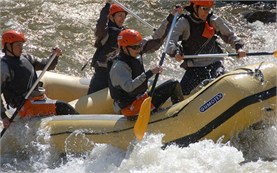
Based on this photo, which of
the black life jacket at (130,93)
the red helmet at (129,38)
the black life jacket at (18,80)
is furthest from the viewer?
the black life jacket at (18,80)

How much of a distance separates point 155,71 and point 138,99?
18.8 inches

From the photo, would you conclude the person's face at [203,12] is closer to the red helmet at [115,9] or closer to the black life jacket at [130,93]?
the black life jacket at [130,93]

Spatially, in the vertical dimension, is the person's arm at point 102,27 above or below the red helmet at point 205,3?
below

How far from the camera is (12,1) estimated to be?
12.5 meters

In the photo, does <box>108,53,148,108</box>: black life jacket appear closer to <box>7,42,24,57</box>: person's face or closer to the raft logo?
the raft logo

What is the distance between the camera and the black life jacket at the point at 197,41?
21.6ft

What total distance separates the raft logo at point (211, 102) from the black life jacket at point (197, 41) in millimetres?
944

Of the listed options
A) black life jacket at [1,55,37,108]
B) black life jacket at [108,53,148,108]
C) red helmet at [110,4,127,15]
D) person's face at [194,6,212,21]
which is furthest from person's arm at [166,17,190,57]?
black life jacket at [1,55,37,108]

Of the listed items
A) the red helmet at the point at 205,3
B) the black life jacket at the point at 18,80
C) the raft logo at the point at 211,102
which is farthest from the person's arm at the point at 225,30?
the black life jacket at the point at 18,80

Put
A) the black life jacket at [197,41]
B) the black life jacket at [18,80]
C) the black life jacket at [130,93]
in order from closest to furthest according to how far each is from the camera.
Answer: the black life jacket at [130,93]
the black life jacket at [18,80]
the black life jacket at [197,41]

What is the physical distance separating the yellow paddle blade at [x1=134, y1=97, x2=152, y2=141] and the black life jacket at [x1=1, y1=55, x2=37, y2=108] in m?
1.52

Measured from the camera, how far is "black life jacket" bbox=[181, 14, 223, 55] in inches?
259

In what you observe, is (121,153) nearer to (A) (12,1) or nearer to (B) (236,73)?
(B) (236,73)

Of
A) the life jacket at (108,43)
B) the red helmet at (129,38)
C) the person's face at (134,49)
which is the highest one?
the red helmet at (129,38)
